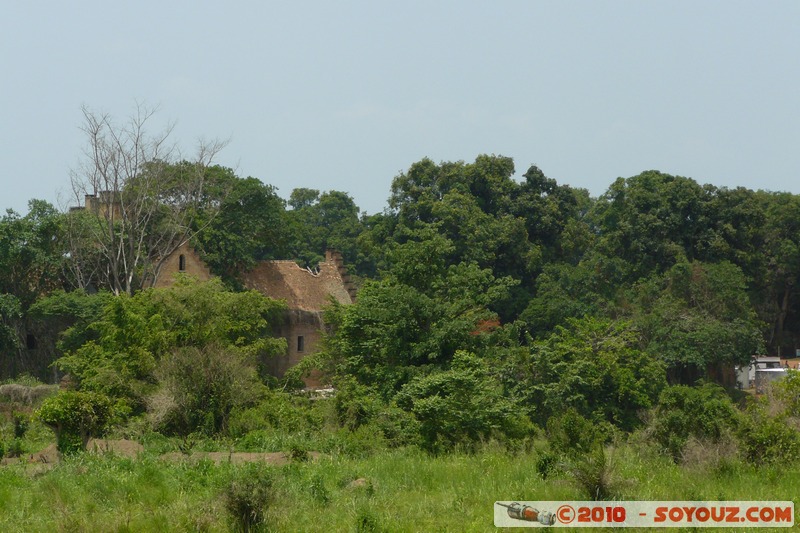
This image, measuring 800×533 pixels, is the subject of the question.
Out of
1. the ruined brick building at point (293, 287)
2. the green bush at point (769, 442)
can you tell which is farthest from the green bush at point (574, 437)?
the ruined brick building at point (293, 287)

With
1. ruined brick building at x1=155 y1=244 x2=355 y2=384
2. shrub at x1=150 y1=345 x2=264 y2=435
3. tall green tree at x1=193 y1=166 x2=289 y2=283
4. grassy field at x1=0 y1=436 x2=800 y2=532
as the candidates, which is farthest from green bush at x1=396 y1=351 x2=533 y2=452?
tall green tree at x1=193 y1=166 x2=289 y2=283

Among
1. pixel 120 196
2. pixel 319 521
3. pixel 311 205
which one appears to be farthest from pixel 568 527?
pixel 311 205

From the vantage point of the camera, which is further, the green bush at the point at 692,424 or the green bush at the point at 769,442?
the green bush at the point at 692,424

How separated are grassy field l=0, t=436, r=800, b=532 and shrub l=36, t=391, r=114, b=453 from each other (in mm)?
2337

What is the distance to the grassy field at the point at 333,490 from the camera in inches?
567

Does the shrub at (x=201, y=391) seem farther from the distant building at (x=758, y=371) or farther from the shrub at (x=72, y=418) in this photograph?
the distant building at (x=758, y=371)

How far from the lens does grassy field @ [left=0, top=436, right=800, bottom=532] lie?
14.4 metres

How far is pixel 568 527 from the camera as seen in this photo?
1417 centimetres

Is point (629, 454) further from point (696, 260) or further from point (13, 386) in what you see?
point (696, 260)

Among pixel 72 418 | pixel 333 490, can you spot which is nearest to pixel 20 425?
pixel 72 418

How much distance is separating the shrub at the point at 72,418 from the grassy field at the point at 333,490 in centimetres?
234

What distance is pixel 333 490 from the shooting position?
1622 centimetres

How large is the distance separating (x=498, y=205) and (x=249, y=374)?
79.8 feet

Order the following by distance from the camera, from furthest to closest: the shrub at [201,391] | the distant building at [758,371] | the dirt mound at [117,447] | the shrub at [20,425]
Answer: the distant building at [758,371] < the shrub at [201,391] < the shrub at [20,425] < the dirt mound at [117,447]
